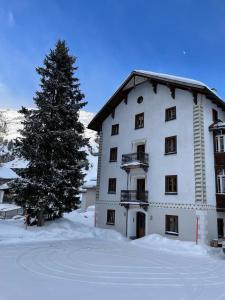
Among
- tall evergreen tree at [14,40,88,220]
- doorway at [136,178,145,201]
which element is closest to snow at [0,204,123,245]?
tall evergreen tree at [14,40,88,220]

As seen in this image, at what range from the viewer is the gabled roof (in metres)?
20.3

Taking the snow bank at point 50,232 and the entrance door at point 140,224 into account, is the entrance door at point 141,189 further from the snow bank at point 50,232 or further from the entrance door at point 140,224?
the snow bank at point 50,232

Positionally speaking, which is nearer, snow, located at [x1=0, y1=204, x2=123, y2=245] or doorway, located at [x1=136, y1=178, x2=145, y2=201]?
snow, located at [x1=0, y1=204, x2=123, y2=245]

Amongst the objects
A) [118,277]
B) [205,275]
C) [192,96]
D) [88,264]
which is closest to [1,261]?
[88,264]

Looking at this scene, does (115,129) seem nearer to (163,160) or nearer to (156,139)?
(156,139)

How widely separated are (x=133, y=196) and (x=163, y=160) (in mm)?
4409

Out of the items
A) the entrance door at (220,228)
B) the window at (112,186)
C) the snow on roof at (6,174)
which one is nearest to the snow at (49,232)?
the window at (112,186)

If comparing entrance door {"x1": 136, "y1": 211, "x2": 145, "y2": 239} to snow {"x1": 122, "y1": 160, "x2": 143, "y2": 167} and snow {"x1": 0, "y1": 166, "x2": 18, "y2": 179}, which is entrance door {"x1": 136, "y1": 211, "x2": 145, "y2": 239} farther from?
snow {"x1": 0, "y1": 166, "x2": 18, "y2": 179}

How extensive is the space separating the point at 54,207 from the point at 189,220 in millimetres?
10739

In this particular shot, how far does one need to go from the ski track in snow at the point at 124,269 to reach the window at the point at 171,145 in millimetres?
8833

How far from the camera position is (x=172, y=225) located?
20.3 metres

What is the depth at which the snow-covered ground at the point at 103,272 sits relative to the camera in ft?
26.0

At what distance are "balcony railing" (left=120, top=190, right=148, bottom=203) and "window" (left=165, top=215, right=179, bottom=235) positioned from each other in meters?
2.62

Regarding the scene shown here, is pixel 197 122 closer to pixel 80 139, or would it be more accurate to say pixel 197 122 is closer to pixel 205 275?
pixel 80 139
